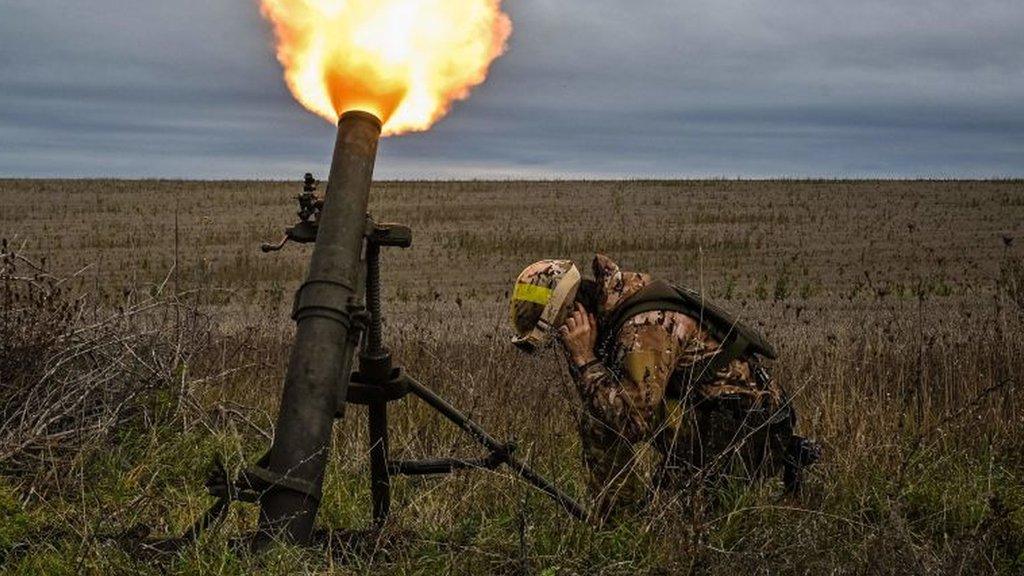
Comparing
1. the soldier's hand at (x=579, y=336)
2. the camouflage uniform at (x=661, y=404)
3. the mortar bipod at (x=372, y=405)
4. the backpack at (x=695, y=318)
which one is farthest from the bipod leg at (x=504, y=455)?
the backpack at (x=695, y=318)

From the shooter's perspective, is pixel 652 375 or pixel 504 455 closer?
pixel 504 455

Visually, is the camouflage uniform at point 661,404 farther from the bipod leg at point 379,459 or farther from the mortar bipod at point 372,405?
the bipod leg at point 379,459

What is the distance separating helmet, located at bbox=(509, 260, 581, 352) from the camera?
519cm

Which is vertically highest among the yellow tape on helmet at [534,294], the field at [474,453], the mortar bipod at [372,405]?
the yellow tape on helmet at [534,294]

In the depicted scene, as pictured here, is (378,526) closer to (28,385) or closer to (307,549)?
(307,549)

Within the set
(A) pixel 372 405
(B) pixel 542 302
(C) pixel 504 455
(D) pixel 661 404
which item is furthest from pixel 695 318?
(A) pixel 372 405

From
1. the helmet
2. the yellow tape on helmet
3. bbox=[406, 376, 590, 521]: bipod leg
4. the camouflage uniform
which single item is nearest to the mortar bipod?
bbox=[406, 376, 590, 521]: bipod leg

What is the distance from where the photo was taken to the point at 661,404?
5430mm

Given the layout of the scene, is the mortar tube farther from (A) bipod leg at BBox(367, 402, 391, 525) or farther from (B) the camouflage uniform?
(B) the camouflage uniform

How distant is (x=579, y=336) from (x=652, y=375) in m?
0.44

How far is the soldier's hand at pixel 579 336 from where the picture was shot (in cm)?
522

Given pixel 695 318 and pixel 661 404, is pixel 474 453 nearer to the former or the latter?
pixel 661 404

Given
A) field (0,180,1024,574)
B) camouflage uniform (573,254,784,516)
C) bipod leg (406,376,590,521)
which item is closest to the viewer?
field (0,180,1024,574)

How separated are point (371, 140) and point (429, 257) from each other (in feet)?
70.4
